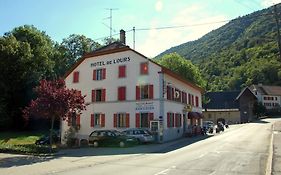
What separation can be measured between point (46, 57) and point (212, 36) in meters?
91.0

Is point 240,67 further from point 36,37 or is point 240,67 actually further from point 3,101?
point 3,101

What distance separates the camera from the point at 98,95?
136ft

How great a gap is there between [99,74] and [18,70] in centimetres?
1849

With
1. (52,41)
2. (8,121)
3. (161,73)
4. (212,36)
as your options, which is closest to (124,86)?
(161,73)

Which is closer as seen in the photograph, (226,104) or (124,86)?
(124,86)

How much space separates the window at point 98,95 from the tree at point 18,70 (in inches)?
682

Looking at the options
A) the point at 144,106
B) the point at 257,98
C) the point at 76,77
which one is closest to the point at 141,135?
the point at 144,106

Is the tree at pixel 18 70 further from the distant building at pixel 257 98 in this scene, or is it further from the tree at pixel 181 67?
the distant building at pixel 257 98

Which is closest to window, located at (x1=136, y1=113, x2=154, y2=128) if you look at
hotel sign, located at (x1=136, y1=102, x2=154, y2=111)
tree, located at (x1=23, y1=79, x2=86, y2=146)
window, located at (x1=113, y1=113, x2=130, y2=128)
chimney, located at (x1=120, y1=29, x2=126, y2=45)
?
hotel sign, located at (x1=136, y1=102, x2=154, y2=111)

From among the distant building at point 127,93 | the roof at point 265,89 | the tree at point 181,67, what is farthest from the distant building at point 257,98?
the distant building at point 127,93

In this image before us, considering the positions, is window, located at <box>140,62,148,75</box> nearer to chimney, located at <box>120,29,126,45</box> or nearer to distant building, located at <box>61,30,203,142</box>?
distant building, located at <box>61,30,203,142</box>

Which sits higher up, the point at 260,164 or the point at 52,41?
the point at 52,41

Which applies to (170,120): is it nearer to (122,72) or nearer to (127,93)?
(127,93)

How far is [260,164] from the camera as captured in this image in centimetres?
1722
